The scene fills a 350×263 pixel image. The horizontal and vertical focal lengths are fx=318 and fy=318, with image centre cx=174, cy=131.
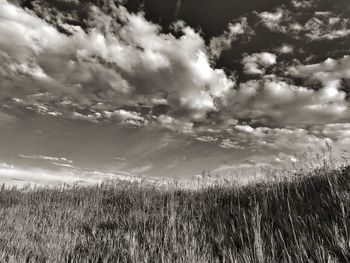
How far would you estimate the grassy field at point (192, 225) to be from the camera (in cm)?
360

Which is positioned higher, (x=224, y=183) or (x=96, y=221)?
(x=224, y=183)

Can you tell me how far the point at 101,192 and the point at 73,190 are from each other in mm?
1104

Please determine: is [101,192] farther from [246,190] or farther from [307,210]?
[307,210]

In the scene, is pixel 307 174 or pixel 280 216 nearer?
pixel 280 216

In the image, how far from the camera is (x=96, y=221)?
6406 millimetres

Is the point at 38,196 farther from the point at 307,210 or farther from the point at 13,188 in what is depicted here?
the point at 307,210

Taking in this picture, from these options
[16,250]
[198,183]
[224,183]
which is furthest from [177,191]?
[16,250]

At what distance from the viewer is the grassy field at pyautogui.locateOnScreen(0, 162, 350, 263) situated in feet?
11.8

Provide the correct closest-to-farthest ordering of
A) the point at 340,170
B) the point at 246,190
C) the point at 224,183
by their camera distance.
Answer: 1. the point at 340,170
2. the point at 246,190
3. the point at 224,183

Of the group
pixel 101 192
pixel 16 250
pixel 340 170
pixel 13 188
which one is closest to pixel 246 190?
pixel 340 170

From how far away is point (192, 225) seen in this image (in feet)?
15.9

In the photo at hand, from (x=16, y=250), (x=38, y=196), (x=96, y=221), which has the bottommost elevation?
(x=16, y=250)

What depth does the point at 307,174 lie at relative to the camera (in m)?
7.24

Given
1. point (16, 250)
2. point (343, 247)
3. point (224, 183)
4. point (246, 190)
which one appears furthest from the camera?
point (224, 183)
